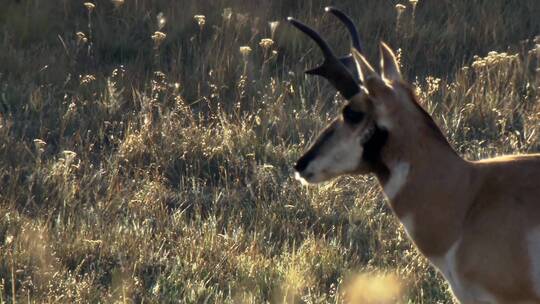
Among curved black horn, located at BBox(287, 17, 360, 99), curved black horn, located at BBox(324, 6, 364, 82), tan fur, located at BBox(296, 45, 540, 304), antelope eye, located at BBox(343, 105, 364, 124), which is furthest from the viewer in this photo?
curved black horn, located at BBox(324, 6, 364, 82)

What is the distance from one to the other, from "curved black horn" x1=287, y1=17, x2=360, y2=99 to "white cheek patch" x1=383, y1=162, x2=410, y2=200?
15.1 inches

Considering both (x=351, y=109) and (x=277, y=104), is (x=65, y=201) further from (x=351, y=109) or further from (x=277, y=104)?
(x=351, y=109)

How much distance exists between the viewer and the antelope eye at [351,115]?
216 inches

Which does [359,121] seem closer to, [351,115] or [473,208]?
[351,115]

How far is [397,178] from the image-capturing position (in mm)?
5566

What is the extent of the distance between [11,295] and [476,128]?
13.7 ft

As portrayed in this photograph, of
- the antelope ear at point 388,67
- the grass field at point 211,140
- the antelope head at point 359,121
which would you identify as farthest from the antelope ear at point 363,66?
the grass field at point 211,140

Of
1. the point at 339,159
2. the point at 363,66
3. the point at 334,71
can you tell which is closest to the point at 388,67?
the point at 334,71

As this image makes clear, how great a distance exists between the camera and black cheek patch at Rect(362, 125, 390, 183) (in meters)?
5.49

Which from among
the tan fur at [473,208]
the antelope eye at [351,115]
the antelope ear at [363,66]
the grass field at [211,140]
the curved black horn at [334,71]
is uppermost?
the antelope ear at [363,66]

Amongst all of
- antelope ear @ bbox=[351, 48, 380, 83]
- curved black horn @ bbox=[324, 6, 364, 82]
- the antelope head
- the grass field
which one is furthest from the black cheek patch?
the grass field

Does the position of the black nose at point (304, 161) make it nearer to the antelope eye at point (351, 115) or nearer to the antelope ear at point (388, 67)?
the antelope eye at point (351, 115)

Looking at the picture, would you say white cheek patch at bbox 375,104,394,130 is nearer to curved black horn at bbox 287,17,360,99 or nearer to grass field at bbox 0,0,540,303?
curved black horn at bbox 287,17,360,99

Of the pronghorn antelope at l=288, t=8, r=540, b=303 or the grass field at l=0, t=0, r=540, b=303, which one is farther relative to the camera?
the grass field at l=0, t=0, r=540, b=303
